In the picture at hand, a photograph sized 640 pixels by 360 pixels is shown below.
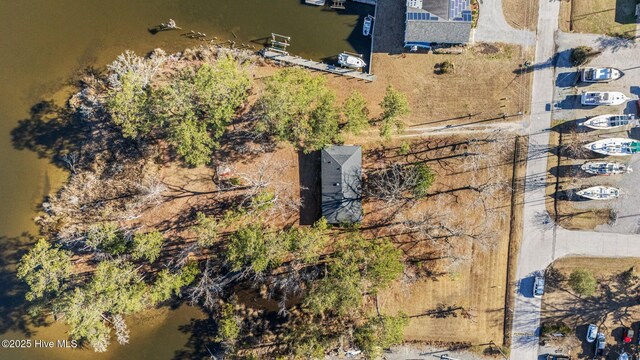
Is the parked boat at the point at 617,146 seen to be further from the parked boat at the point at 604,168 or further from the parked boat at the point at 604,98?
the parked boat at the point at 604,98

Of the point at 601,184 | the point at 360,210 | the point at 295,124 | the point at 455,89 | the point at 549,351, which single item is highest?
the point at 455,89

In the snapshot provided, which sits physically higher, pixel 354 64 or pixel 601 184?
pixel 354 64

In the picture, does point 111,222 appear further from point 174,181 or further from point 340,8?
point 340,8

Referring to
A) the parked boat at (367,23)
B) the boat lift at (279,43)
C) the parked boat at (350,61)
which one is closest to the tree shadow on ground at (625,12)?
the parked boat at (367,23)

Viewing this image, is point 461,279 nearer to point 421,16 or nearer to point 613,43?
point 421,16

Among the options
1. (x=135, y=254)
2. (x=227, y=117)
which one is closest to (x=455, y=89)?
(x=227, y=117)
